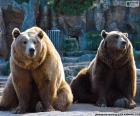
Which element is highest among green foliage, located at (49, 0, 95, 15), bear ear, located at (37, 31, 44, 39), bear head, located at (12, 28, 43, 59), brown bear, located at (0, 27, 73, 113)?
bear ear, located at (37, 31, 44, 39)

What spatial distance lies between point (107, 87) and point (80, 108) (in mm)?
732

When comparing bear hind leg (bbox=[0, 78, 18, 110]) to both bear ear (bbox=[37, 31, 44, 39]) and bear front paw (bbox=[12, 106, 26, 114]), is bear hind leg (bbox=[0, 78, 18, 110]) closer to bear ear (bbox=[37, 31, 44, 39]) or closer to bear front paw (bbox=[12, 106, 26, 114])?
bear front paw (bbox=[12, 106, 26, 114])

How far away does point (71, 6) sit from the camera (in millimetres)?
26453

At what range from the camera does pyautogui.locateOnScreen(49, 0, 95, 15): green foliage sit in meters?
26.0

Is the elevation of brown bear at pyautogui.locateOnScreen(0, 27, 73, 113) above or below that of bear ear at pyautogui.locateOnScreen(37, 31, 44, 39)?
below

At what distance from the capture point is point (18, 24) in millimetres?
31188

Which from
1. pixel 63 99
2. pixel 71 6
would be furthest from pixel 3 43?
pixel 63 99

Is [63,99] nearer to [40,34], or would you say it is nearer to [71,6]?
[40,34]

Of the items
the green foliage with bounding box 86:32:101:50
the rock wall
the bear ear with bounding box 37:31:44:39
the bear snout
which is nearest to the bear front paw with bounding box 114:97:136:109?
the bear ear with bounding box 37:31:44:39

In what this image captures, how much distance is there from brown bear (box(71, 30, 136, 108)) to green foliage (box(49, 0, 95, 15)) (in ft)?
58.3

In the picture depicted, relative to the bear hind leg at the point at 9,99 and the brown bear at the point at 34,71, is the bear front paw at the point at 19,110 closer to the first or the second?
the brown bear at the point at 34,71

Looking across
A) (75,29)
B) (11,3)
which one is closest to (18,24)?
(11,3)

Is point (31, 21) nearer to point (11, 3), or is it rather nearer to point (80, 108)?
point (11, 3)

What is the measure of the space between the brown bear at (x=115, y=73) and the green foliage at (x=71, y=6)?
58.3ft
